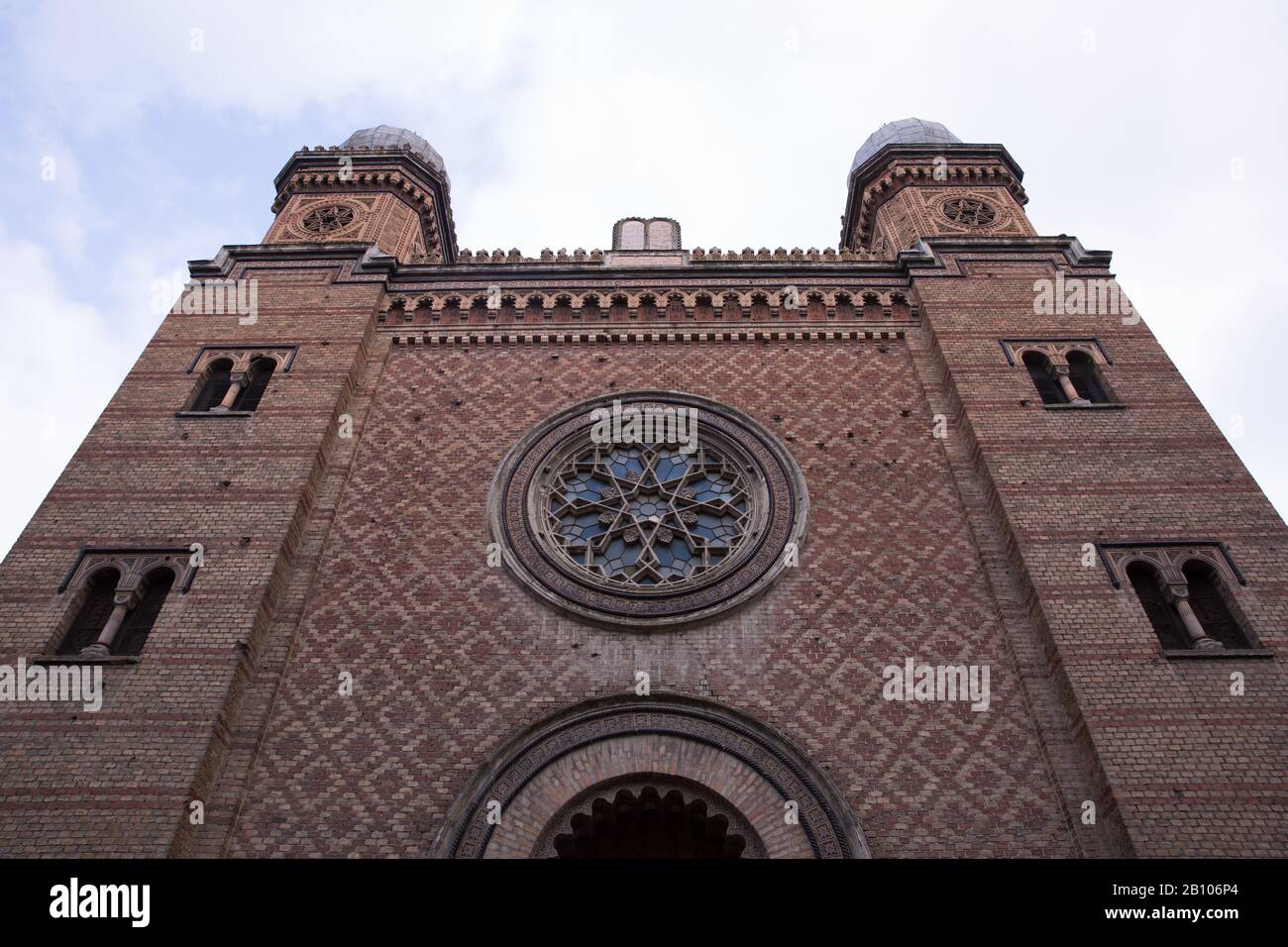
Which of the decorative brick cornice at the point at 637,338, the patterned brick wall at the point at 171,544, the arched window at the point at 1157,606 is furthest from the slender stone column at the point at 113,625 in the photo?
the arched window at the point at 1157,606

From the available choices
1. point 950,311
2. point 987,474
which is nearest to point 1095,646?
point 987,474

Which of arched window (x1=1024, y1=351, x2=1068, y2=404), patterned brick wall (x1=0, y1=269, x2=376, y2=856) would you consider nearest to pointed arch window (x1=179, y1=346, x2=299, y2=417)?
patterned brick wall (x1=0, y1=269, x2=376, y2=856)

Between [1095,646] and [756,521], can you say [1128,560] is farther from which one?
[756,521]

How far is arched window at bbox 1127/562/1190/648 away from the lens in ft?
28.6

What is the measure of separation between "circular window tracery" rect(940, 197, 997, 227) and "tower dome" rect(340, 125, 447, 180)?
28.2 ft

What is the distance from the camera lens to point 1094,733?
779 centimetres

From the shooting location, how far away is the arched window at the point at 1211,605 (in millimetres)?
8656

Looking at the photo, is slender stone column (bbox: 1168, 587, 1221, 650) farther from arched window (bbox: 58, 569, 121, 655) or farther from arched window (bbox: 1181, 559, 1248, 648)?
arched window (bbox: 58, 569, 121, 655)

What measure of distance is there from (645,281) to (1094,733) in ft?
26.1

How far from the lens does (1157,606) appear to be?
897cm

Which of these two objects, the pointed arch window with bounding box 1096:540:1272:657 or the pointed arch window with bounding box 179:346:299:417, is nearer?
the pointed arch window with bounding box 1096:540:1272:657

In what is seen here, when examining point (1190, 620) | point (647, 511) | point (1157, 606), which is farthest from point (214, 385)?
point (1190, 620)

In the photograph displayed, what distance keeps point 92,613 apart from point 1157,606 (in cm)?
999

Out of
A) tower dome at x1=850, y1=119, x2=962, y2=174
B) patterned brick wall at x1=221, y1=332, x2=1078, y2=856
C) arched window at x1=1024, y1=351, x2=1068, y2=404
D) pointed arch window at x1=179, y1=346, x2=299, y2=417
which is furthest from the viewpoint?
tower dome at x1=850, y1=119, x2=962, y2=174
